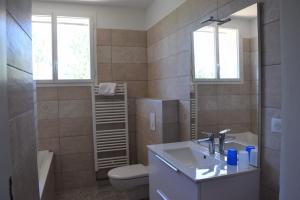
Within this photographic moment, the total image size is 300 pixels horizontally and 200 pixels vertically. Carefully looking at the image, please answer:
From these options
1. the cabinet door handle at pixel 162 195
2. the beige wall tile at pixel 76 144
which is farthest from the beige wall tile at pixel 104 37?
the cabinet door handle at pixel 162 195

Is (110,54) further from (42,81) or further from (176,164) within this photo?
(176,164)

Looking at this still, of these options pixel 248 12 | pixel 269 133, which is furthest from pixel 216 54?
pixel 269 133

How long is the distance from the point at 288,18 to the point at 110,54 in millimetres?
3125

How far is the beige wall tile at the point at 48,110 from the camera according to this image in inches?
128

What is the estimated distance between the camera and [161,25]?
10.1 feet

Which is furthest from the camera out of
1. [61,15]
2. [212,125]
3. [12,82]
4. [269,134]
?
[61,15]

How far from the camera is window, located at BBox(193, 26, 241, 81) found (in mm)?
1876

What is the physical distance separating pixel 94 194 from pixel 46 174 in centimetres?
98

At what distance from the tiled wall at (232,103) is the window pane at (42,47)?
213cm

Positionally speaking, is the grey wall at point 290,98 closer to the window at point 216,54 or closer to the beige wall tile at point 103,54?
the window at point 216,54

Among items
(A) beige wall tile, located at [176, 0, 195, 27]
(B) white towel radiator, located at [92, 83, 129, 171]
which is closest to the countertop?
(A) beige wall tile, located at [176, 0, 195, 27]

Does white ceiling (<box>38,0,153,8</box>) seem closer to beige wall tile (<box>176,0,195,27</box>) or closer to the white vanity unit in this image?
beige wall tile (<box>176,0,195,27</box>)

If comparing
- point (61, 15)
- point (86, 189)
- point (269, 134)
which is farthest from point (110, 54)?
point (269, 134)

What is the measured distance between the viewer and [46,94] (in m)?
3.27
